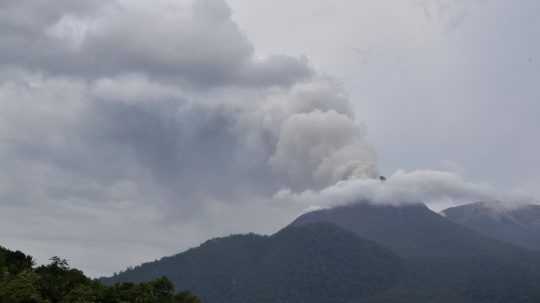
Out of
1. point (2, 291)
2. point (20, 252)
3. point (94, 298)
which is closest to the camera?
point (2, 291)

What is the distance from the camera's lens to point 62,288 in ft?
363

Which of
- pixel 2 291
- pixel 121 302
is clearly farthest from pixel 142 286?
pixel 2 291

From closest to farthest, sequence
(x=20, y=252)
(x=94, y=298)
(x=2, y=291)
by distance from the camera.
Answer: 1. (x=2, y=291)
2. (x=94, y=298)
3. (x=20, y=252)

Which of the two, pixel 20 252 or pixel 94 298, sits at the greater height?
pixel 20 252

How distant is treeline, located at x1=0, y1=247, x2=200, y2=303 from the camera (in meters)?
95.0

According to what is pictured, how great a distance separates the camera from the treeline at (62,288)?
312 feet

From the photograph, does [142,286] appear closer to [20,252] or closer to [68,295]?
[68,295]

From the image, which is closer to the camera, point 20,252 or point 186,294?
point 186,294

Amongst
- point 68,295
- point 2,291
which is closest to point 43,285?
point 68,295

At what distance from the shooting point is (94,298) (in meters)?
104

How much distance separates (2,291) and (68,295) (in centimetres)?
1229

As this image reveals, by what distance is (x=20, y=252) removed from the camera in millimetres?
135625

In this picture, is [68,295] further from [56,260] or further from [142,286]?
[56,260]

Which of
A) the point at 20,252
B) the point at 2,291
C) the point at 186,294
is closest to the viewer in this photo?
the point at 2,291
